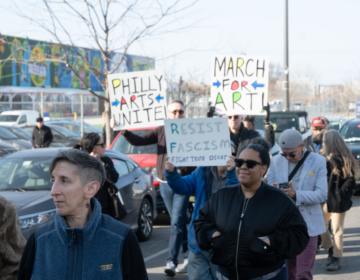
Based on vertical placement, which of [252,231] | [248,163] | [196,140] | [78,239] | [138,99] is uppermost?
[138,99]

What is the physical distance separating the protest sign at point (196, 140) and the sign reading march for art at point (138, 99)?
1.38 metres

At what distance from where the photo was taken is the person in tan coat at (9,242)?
3.29 m

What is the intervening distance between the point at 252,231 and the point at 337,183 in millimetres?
3907

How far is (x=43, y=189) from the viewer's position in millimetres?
6375

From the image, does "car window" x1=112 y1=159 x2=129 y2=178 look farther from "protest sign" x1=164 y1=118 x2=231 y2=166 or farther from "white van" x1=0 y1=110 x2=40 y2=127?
"white van" x1=0 y1=110 x2=40 y2=127

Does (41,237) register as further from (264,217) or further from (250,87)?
(250,87)

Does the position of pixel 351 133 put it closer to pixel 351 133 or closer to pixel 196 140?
pixel 351 133

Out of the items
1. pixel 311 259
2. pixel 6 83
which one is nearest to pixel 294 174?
pixel 311 259

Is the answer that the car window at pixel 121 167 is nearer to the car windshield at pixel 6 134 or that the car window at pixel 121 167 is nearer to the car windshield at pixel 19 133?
the car windshield at pixel 6 134

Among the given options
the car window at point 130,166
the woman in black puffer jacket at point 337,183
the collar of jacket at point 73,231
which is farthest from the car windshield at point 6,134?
the collar of jacket at point 73,231

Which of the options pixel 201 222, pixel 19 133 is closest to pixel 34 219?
pixel 201 222

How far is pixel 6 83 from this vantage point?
38969 mm

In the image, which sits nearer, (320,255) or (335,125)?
(320,255)

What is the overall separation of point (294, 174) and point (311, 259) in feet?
A: 2.84
